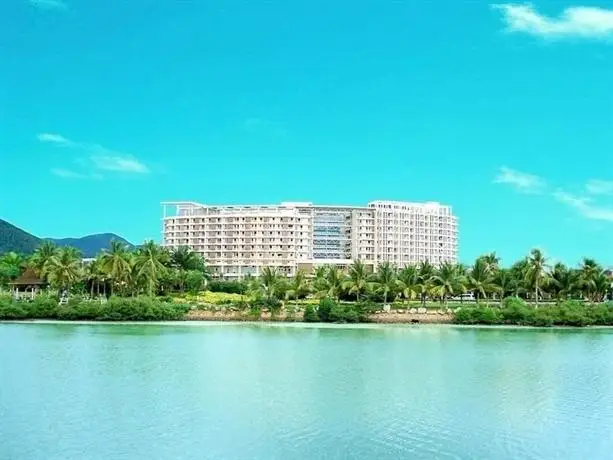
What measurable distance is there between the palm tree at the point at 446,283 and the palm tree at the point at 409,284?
5.59 ft

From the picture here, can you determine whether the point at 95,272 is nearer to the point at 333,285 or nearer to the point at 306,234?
the point at 333,285

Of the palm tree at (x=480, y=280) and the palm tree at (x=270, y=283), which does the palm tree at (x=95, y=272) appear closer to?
the palm tree at (x=270, y=283)

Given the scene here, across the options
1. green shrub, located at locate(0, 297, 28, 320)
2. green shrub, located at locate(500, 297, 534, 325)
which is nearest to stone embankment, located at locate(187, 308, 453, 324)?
green shrub, located at locate(500, 297, 534, 325)

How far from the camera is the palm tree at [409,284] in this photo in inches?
2953

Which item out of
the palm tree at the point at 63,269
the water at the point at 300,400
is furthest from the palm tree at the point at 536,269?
the palm tree at the point at 63,269

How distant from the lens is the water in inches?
752

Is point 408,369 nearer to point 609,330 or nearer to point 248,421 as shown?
point 248,421

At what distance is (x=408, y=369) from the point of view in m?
34.4

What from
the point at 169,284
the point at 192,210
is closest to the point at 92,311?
the point at 169,284

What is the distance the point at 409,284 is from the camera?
76125mm

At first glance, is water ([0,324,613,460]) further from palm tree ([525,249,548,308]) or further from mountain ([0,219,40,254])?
mountain ([0,219,40,254])

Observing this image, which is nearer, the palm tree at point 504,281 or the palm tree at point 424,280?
the palm tree at point 424,280

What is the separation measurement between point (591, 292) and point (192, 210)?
8930 cm

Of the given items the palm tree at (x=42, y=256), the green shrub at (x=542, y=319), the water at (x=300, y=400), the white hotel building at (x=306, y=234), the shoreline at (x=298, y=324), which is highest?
the white hotel building at (x=306, y=234)
